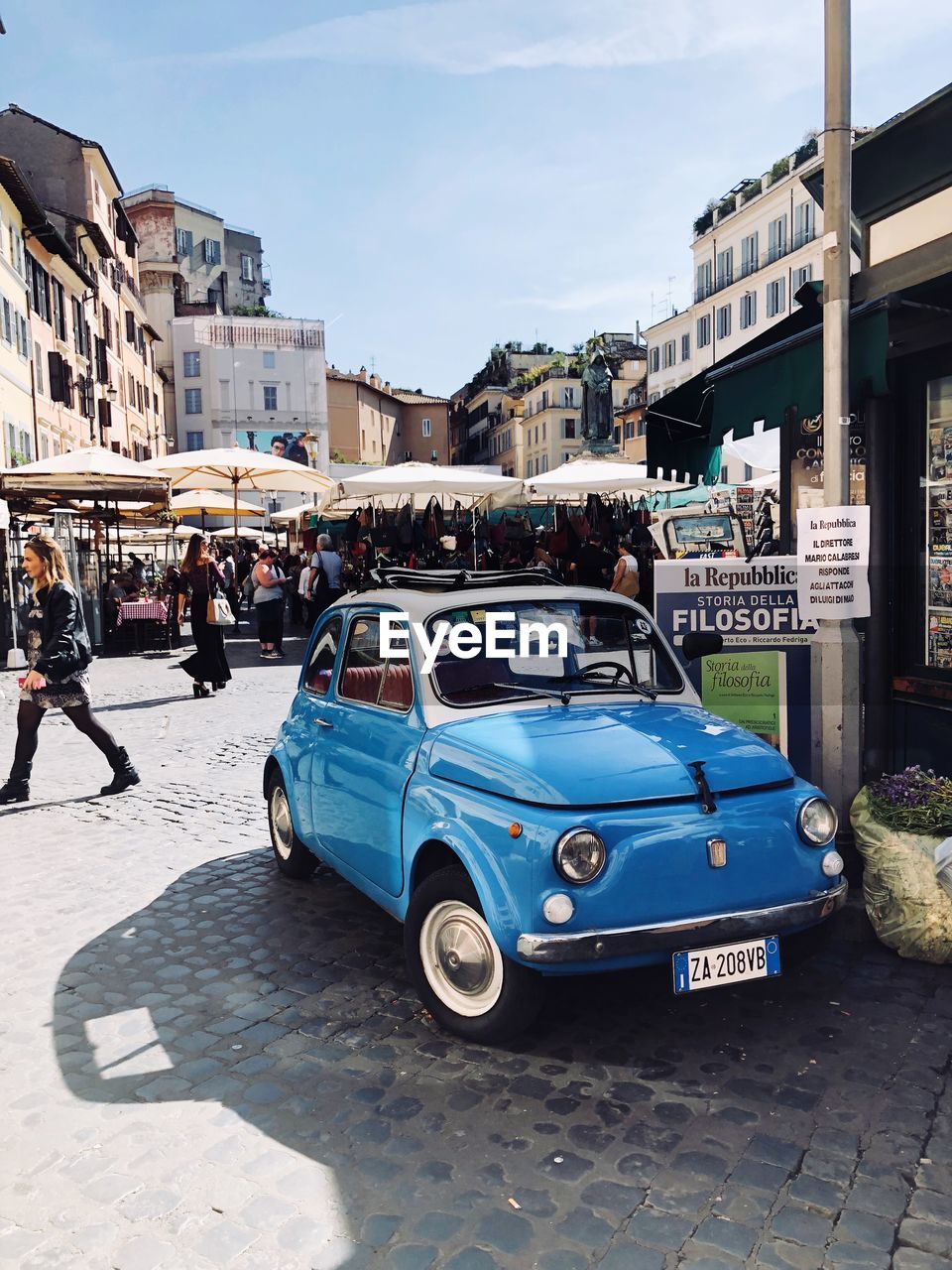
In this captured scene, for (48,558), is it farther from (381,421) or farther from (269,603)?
(381,421)

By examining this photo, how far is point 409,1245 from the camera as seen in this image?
2.79 meters

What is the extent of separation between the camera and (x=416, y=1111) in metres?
3.46

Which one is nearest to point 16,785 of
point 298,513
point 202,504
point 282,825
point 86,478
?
point 282,825

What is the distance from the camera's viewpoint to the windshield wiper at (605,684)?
4.75m

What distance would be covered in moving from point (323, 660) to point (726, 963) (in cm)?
276

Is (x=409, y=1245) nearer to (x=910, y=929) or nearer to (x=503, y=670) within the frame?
(x=503, y=670)

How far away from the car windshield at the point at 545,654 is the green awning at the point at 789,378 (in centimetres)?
189

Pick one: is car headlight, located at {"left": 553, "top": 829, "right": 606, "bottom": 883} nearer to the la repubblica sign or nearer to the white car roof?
the white car roof

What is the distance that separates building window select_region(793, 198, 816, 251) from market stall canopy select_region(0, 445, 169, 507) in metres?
41.2

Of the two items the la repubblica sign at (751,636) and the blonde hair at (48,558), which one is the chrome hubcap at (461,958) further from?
the blonde hair at (48,558)

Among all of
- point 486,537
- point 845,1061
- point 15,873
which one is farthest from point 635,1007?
point 486,537

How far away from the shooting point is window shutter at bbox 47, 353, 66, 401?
31.3 metres

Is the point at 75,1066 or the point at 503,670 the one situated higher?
the point at 503,670

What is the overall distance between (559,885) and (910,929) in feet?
6.57
